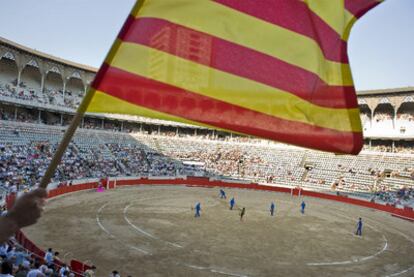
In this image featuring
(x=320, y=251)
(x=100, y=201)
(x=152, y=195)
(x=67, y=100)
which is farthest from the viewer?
(x=67, y=100)

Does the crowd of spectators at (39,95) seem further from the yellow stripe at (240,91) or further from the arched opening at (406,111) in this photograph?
the arched opening at (406,111)

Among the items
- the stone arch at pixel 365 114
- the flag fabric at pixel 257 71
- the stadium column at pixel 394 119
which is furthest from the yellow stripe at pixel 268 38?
the stone arch at pixel 365 114

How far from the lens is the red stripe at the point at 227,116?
504 centimetres

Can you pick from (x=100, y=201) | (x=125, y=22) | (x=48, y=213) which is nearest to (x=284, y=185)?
(x=100, y=201)

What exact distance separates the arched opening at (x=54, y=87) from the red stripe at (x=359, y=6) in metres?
55.4

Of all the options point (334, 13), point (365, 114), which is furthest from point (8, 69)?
point (365, 114)

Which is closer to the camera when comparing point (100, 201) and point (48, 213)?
point (48, 213)

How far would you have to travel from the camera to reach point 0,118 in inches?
1783

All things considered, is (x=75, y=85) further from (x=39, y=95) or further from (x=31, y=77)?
(x=39, y=95)

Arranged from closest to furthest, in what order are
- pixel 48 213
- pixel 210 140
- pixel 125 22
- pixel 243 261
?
1. pixel 125 22
2. pixel 243 261
3. pixel 48 213
4. pixel 210 140

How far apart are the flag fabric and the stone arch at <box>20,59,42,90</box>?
2158 inches

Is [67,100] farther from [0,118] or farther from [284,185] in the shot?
[284,185]

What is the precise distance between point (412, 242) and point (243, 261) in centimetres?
1472

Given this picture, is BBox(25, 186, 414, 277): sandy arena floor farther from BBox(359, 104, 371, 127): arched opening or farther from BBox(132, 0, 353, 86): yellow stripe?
BBox(359, 104, 371, 127): arched opening
